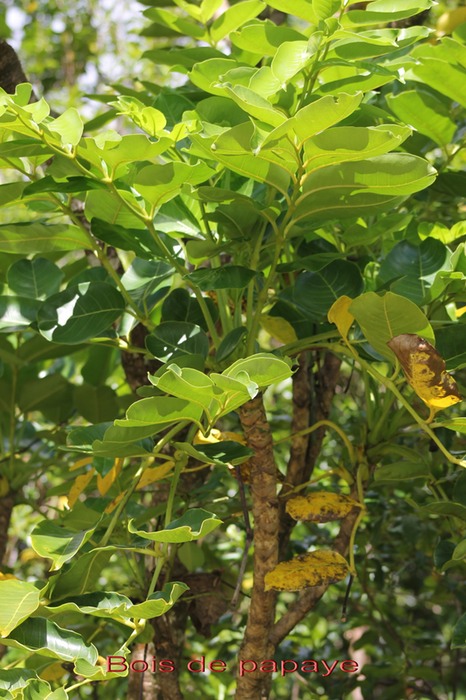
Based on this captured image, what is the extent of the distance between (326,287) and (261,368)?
0.73 feet

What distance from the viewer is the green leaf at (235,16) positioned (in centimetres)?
80

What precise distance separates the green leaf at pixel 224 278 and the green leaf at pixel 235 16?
0.90ft

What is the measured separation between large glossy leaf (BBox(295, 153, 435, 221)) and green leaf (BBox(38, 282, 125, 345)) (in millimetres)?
210

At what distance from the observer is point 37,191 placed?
2.21 ft

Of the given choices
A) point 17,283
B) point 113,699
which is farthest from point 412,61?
point 113,699

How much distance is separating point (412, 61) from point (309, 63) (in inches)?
3.3

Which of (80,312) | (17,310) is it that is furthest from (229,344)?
(17,310)

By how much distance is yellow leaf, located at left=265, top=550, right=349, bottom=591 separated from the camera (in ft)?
2.38

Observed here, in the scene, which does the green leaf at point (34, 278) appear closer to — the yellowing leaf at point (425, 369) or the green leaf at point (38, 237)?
the green leaf at point (38, 237)

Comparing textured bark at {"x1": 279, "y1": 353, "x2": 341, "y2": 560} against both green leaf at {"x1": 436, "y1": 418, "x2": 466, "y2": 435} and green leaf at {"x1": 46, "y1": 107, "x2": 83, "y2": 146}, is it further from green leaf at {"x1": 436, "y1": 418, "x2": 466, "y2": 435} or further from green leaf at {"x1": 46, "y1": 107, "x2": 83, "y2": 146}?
green leaf at {"x1": 46, "y1": 107, "x2": 83, "y2": 146}

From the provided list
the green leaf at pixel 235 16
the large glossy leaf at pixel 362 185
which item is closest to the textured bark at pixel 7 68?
the green leaf at pixel 235 16

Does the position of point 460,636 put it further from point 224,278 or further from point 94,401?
point 94,401

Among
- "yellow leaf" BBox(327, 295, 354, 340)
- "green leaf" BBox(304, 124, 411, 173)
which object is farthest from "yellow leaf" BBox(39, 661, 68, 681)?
"green leaf" BBox(304, 124, 411, 173)

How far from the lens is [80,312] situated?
2.52 feet
